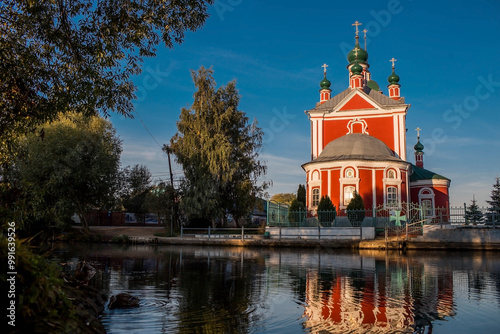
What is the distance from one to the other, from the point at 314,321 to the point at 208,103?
2770 centimetres

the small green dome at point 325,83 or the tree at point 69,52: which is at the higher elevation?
the small green dome at point 325,83

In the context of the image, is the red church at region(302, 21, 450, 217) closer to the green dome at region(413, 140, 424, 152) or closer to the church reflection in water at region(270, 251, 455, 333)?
the green dome at region(413, 140, 424, 152)

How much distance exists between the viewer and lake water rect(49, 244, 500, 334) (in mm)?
6223

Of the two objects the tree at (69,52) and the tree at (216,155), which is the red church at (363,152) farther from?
Answer: the tree at (69,52)

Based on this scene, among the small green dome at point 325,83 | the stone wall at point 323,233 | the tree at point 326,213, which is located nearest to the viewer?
the stone wall at point 323,233

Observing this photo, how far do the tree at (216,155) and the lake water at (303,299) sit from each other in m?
16.9

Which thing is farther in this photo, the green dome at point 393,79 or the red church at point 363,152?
the green dome at point 393,79

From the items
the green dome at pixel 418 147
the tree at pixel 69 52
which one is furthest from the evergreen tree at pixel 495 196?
the tree at pixel 69 52

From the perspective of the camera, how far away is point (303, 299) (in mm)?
8305

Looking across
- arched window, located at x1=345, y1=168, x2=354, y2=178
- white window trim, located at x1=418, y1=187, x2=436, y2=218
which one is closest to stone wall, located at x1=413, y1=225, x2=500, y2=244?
arched window, located at x1=345, y1=168, x2=354, y2=178

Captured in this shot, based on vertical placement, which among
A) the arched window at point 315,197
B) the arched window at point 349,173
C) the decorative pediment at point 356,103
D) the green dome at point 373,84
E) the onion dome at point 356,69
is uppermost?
the green dome at point 373,84

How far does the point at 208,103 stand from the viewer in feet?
108

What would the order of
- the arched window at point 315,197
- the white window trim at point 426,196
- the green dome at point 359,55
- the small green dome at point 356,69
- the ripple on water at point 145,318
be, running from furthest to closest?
the green dome at point 359,55 < the small green dome at point 356,69 < the white window trim at point 426,196 < the arched window at point 315,197 < the ripple on water at point 145,318

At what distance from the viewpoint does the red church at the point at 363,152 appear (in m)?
31.3
